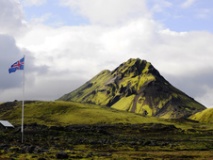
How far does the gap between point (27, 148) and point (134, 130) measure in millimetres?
110823

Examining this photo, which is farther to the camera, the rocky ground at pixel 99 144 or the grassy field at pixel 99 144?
the rocky ground at pixel 99 144

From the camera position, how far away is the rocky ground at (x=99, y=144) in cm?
5622

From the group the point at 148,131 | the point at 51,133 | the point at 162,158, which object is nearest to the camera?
the point at 162,158

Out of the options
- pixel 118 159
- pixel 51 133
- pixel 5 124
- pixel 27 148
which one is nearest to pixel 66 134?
pixel 51 133

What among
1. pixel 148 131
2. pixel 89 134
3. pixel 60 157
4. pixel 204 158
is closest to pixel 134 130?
pixel 148 131

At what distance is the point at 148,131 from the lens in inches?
6471

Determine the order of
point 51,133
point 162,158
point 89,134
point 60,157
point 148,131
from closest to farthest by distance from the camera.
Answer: point 60,157 → point 162,158 → point 51,133 → point 89,134 → point 148,131

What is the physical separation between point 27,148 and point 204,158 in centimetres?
2778

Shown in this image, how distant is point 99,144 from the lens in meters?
84.4

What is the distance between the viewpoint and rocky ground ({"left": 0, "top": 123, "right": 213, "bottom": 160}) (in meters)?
56.2

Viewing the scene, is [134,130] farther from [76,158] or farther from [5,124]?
[76,158]

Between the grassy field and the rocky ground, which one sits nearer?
the grassy field

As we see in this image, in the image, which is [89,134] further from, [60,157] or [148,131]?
[60,157]

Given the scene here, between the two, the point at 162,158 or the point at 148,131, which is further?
the point at 148,131
